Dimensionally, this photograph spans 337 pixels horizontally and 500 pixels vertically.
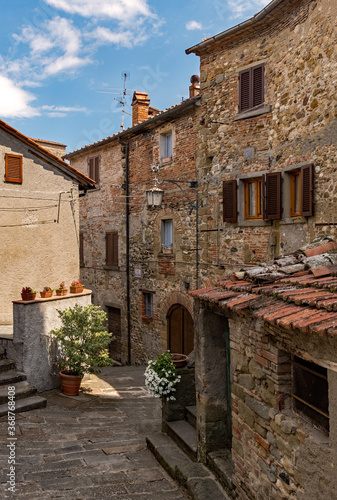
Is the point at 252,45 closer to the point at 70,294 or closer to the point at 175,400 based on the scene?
the point at 70,294

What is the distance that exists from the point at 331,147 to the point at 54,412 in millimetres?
6808

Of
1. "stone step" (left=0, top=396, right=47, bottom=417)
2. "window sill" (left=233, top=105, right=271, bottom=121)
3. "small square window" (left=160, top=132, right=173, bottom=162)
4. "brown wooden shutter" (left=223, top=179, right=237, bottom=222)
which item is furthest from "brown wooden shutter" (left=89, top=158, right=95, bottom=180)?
"stone step" (left=0, top=396, right=47, bottom=417)

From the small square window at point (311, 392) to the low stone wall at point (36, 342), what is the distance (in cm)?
600

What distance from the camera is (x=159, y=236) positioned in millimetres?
13398

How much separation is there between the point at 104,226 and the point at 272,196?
8.62 meters

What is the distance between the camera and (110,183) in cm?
1591

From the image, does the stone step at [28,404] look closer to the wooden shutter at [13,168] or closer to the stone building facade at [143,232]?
the wooden shutter at [13,168]

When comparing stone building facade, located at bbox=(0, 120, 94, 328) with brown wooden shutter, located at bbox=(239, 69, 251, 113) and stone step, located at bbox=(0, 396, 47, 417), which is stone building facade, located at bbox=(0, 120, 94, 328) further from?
brown wooden shutter, located at bbox=(239, 69, 251, 113)

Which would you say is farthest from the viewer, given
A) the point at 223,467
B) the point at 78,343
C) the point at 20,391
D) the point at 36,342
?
the point at 78,343

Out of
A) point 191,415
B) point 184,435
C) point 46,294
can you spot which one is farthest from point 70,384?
point 184,435

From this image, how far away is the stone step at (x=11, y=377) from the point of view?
25.7ft

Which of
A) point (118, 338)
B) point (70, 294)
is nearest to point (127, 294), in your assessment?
point (118, 338)

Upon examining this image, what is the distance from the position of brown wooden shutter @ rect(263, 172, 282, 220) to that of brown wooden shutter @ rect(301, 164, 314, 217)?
0.78 metres

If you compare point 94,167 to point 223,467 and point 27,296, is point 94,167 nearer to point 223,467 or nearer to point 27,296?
point 27,296
